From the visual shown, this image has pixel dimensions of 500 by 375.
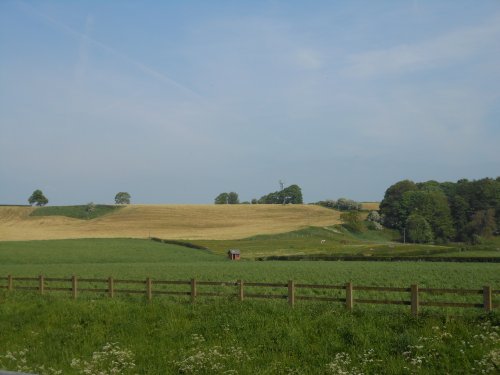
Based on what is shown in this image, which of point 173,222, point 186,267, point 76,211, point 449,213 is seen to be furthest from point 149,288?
point 76,211

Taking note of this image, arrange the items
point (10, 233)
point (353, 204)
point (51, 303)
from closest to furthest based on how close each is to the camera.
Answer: point (51, 303) → point (10, 233) → point (353, 204)

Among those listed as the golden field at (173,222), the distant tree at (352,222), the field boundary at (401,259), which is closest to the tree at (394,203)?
the distant tree at (352,222)

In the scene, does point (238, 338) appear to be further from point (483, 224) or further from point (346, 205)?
point (346, 205)

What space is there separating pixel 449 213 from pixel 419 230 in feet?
34.3

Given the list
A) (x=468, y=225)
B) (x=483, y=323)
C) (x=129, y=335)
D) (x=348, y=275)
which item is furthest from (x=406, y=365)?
(x=468, y=225)

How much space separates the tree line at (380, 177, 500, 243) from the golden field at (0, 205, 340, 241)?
1429 centimetres

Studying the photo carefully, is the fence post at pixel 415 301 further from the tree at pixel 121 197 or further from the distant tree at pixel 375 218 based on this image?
the tree at pixel 121 197

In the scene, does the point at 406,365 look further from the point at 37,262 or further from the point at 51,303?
the point at 37,262

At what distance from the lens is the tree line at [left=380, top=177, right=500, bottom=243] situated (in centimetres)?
11375

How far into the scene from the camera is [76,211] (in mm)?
131375

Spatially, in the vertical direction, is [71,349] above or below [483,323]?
below

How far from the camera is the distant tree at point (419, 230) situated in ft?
373

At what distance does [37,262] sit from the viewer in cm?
5891

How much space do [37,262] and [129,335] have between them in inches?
1827
